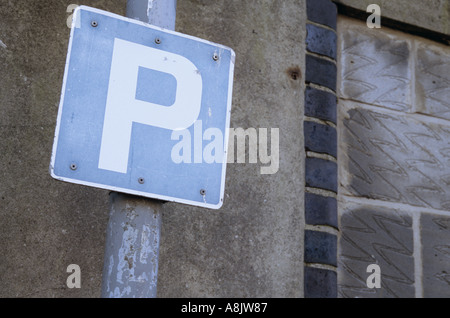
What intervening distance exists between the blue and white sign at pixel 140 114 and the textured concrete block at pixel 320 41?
1632 mm

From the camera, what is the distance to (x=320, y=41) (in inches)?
131

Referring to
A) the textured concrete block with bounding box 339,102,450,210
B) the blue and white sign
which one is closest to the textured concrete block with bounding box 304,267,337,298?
the textured concrete block with bounding box 339,102,450,210

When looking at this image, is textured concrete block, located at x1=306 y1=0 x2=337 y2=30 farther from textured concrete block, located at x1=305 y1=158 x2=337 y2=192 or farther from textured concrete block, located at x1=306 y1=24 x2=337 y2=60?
textured concrete block, located at x1=305 y1=158 x2=337 y2=192

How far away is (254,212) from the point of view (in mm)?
2879

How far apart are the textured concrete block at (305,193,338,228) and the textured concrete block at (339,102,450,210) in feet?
0.68

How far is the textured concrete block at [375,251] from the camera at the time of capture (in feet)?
10.4

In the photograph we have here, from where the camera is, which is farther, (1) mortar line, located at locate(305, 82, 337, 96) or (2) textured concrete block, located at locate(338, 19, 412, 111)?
(2) textured concrete block, located at locate(338, 19, 412, 111)

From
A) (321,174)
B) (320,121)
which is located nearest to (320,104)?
(320,121)

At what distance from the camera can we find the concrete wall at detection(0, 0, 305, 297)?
2469 millimetres

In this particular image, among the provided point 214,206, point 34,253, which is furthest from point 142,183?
point 34,253

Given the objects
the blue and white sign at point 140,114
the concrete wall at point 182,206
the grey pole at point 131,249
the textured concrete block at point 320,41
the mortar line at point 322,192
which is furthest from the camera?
the textured concrete block at point 320,41

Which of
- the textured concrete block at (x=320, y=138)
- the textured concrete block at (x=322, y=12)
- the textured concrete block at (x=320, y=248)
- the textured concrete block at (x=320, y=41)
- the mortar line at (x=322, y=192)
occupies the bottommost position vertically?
the textured concrete block at (x=320, y=248)

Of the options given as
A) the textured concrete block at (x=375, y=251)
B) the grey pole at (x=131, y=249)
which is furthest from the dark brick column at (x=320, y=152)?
the grey pole at (x=131, y=249)

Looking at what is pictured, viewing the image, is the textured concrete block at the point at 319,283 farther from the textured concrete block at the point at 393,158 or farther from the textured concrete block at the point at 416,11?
the textured concrete block at the point at 416,11
